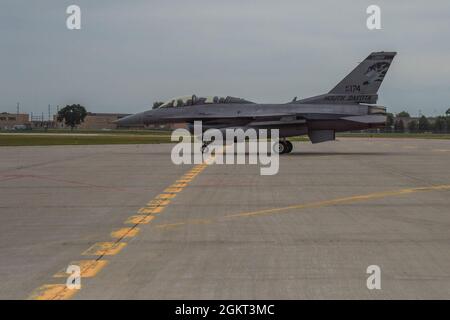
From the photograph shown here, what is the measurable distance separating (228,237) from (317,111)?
2270 centimetres

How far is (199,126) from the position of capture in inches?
1271

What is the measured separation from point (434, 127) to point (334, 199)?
158 meters

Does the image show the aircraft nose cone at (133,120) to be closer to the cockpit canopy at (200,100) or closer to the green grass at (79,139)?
the cockpit canopy at (200,100)

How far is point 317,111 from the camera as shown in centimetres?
3148

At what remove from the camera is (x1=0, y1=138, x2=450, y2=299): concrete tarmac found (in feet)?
22.0

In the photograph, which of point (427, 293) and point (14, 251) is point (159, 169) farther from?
point (427, 293)

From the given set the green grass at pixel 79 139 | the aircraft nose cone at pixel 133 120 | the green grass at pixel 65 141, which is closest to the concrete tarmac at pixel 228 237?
the aircraft nose cone at pixel 133 120

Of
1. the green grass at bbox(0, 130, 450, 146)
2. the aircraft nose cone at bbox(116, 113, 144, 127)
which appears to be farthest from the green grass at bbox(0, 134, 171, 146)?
the aircraft nose cone at bbox(116, 113, 144, 127)

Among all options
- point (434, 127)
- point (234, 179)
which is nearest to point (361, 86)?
point (234, 179)

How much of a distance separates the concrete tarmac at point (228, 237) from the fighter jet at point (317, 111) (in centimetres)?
1338

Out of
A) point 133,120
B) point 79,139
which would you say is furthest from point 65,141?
point 133,120

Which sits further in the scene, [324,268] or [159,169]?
[159,169]

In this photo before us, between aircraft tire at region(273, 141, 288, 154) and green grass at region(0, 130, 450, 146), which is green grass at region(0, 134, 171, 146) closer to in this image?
green grass at region(0, 130, 450, 146)

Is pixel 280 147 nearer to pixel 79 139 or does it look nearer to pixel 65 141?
pixel 65 141
